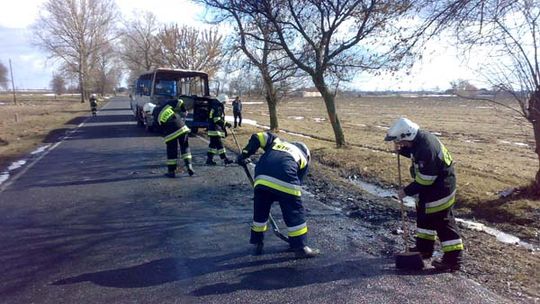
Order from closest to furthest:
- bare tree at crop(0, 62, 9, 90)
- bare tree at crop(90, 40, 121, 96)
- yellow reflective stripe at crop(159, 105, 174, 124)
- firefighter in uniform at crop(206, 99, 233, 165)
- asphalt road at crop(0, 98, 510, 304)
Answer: asphalt road at crop(0, 98, 510, 304) → yellow reflective stripe at crop(159, 105, 174, 124) → firefighter in uniform at crop(206, 99, 233, 165) → bare tree at crop(90, 40, 121, 96) → bare tree at crop(0, 62, 9, 90)

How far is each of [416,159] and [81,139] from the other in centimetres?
1416

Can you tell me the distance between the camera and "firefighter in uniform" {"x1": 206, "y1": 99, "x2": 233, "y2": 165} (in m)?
10.4

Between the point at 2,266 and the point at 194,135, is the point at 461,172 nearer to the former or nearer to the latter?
the point at 2,266

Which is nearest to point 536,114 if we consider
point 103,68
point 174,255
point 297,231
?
point 297,231

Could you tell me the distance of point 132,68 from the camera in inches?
2229

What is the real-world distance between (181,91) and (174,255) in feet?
46.3

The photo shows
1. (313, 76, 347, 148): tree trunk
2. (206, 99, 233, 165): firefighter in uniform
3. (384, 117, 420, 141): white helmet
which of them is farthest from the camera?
(313, 76, 347, 148): tree trunk

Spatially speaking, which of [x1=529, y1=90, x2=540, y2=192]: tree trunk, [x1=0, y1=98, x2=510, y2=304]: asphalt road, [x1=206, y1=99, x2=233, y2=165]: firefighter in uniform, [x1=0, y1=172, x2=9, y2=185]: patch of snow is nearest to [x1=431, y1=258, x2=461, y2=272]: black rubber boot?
[x1=0, y1=98, x2=510, y2=304]: asphalt road

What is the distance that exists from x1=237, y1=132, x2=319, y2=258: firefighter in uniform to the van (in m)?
11.5

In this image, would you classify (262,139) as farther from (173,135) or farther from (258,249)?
(173,135)

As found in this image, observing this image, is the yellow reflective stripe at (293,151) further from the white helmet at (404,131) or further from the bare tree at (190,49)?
the bare tree at (190,49)

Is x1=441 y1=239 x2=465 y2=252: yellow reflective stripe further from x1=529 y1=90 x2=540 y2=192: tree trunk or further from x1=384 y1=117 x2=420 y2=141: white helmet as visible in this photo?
x1=529 y1=90 x2=540 y2=192: tree trunk

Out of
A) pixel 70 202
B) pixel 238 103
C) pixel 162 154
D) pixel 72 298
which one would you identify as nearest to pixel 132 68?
pixel 238 103

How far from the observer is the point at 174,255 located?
463 cm
